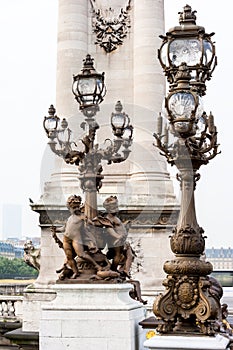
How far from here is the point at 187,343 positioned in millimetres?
8047

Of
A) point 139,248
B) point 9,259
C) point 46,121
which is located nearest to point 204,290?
point 46,121

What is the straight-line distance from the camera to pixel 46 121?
45.2 feet

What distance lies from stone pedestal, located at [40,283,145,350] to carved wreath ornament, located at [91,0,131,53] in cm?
897

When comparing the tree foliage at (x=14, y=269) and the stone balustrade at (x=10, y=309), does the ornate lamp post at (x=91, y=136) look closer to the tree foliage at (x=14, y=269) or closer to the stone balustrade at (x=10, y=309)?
the stone balustrade at (x=10, y=309)

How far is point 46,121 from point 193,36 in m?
5.76

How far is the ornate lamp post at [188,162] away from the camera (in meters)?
8.27

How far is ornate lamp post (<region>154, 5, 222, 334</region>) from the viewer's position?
8266mm

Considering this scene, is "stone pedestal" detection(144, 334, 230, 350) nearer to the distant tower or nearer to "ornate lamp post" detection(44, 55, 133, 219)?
"ornate lamp post" detection(44, 55, 133, 219)

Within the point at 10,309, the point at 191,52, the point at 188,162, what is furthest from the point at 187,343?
the point at 10,309

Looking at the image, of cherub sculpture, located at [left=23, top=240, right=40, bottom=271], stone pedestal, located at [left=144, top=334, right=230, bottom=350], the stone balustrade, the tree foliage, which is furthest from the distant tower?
the tree foliage

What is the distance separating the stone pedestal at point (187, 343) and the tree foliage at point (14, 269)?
4519 centimetres

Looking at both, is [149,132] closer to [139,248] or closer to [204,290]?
[139,248]

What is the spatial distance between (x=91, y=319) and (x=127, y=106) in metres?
8.42

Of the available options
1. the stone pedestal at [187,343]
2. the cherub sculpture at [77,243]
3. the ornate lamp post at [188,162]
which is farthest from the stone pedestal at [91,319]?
the stone pedestal at [187,343]
